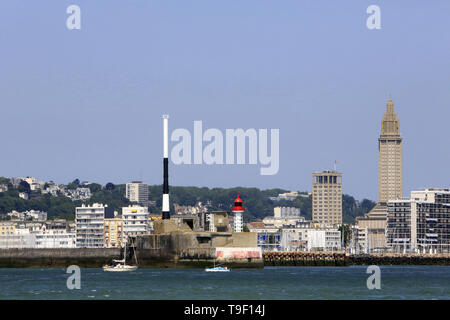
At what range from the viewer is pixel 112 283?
116 meters

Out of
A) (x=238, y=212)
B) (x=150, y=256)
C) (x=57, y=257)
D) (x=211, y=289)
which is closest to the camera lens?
(x=211, y=289)

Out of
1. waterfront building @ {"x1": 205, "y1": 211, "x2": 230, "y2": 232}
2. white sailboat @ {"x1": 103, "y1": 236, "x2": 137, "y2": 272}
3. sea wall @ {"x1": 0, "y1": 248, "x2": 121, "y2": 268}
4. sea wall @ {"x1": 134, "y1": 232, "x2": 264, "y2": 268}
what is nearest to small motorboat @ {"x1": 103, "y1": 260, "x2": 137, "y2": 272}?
white sailboat @ {"x1": 103, "y1": 236, "x2": 137, "y2": 272}

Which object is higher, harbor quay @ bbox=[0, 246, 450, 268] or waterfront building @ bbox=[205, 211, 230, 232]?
waterfront building @ bbox=[205, 211, 230, 232]

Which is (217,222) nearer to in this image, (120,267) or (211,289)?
(120,267)

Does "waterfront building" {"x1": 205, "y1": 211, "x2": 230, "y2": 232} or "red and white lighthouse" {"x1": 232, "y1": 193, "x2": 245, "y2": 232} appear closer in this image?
"red and white lighthouse" {"x1": 232, "y1": 193, "x2": 245, "y2": 232}

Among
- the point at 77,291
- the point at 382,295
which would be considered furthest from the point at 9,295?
the point at 382,295

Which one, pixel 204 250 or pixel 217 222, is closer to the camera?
pixel 204 250

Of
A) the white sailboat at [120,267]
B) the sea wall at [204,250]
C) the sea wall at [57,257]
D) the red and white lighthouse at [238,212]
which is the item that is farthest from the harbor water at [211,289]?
the sea wall at [57,257]

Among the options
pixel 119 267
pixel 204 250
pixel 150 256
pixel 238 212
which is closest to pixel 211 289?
pixel 204 250

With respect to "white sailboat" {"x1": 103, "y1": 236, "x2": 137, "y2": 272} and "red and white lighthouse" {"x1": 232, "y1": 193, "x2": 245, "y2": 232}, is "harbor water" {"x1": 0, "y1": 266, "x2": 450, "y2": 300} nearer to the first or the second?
"white sailboat" {"x1": 103, "y1": 236, "x2": 137, "y2": 272}

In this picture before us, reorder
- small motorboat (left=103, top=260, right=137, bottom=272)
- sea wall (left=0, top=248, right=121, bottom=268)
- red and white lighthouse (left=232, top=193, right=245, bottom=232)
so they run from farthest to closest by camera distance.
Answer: sea wall (left=0, top=248, right=121, bottom=268) → red and white lighthouse (left=232, top=193, right=245, bottom=232) → small motorboat (left=103, top=260, right=137, bottom=272)

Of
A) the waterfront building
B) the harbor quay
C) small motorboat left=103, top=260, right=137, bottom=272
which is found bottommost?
small motorboat left=103, top=260, right=137, bottom=272

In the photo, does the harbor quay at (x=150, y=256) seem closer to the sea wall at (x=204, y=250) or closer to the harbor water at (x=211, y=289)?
the sea wall at (x=204, y=250)
